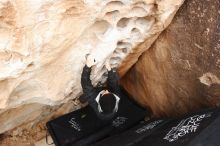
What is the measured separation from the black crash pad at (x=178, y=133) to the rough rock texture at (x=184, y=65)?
0.09 metres

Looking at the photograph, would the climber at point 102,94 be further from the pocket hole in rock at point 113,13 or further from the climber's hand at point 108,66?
→ the pocket hole in rock at point 113,13

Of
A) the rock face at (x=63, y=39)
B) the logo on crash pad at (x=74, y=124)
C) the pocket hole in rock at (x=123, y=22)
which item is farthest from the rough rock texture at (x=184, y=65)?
the logo on crash pad at (x=74, y=124)

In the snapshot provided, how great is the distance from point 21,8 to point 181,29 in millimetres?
477

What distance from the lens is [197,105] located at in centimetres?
127

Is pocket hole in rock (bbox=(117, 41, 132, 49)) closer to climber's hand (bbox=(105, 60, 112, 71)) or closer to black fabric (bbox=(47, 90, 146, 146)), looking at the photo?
climber's hand (bbox=(105, 60, 112, 71))

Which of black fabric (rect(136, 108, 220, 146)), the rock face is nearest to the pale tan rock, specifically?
the rock face

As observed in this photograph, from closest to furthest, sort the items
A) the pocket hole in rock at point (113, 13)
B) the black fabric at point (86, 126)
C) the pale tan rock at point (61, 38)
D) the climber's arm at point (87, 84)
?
the pale tan rock at point (61, 38) < the pocket hole in rock at point (113, 13) < the climber's arm at point (87, 84) < the black fabric at point (86, 126)

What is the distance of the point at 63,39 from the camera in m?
1.05

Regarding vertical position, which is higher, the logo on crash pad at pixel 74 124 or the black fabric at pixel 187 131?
the logo on crash pad at pixel 74 124

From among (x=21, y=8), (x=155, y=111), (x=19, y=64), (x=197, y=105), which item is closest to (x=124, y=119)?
(x=155, y=111)

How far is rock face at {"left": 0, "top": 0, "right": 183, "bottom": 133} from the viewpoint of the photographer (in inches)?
37.9

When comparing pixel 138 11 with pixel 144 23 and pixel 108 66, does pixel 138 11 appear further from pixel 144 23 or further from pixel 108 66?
pixel 108 66

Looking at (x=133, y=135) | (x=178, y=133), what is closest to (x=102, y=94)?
(x=133, y=135)

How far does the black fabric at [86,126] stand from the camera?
135 cm
